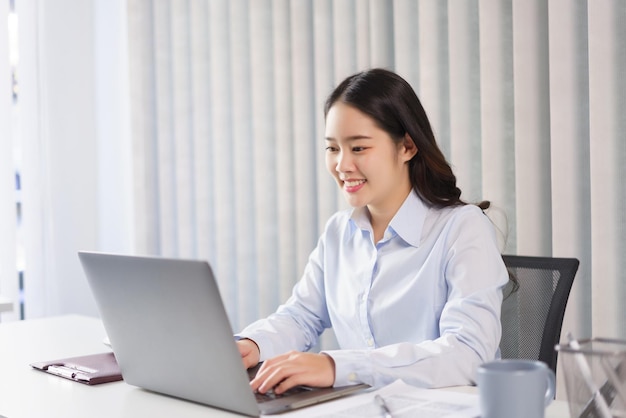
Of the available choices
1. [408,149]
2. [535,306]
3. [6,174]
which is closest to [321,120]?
[408,149]

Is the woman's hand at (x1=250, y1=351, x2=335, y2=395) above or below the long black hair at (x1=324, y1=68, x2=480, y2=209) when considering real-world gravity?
below

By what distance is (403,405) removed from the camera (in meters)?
1.10

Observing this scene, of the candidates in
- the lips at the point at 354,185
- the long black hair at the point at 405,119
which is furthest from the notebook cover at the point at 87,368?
the long black hair at the point at 405,119

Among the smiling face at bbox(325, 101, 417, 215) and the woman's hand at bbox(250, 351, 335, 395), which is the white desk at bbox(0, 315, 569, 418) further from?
the smiling face at bbox(325, 101, 417, 215)

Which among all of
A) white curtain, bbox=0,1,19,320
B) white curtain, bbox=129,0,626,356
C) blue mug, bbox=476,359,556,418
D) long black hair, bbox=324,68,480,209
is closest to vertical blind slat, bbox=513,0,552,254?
white curtain, bbox=129,0,626,356

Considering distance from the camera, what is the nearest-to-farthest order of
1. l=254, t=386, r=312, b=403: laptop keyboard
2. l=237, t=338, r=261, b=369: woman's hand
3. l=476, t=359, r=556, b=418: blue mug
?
l=476, t=359, r=556, b=418: blue mug < l=254, t=386, r=312, b=403: laptop keyboard < l=237, t=338, r=261, b=369: woman's hand

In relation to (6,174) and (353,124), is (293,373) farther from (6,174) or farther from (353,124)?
(6,174)

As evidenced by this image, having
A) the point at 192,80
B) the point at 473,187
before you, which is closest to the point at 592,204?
the point at 473,187

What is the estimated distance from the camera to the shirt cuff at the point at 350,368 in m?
1.22

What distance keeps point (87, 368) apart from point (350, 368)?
19.9 inches

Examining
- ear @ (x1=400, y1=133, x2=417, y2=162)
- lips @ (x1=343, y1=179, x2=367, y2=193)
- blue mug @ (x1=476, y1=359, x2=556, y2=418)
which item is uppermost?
ear @ (x1=400, y1=133, x2=417, y2=162)

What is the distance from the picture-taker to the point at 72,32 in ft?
12.4

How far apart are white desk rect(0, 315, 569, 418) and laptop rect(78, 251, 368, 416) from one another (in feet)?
0.09

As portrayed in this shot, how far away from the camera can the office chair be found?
1.54 metres
